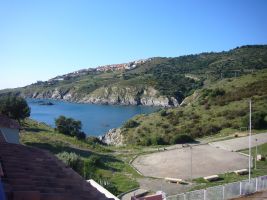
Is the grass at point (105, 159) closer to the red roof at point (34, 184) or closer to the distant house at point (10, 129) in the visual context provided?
the distant house at point (10, 129)

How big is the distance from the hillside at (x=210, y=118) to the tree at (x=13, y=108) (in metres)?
17.3

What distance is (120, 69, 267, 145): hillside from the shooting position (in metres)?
56.1

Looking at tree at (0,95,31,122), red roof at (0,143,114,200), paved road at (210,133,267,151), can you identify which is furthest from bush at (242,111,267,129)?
red roof at (0,143,114,200)

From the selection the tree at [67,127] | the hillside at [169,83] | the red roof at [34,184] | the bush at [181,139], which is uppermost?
the hillside at [169,83]

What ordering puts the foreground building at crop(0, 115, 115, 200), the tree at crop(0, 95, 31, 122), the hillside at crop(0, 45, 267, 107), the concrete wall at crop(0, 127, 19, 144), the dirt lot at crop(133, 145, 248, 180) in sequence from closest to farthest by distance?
the foreground building at crop(0, 115, 115, 200) < the concrete wall at crop(0, 127, 19, 144) < the dirt lot at crop(133, 145, 248, 180) < the tree at crop(0, 95, 31, 122) < the hillside at crop(0, 45, 267, 107)

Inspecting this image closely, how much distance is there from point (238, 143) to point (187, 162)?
1093cm

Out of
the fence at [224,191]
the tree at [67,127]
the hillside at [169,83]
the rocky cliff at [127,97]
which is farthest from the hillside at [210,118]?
the rocky cliff at [127,97]

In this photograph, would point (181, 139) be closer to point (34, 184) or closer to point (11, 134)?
point (11, 134)

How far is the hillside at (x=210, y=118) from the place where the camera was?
56.1 m

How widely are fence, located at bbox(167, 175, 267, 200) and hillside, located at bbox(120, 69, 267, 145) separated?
3070 cm

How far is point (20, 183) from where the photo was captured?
4.70 m

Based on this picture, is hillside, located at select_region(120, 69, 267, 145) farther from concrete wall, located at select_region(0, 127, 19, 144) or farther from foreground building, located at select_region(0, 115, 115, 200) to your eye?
foreground building, located at select_region(0, 115, 115, 200)

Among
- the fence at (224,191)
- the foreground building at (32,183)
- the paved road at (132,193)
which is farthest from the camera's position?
the paved road at (132,193)

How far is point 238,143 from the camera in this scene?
4550 cm
